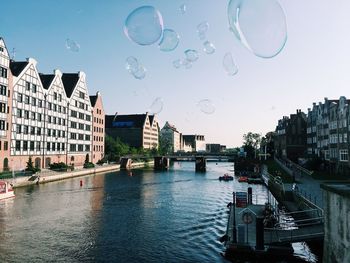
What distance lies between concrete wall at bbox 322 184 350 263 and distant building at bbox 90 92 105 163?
10385 centimetres

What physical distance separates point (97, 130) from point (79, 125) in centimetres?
1696

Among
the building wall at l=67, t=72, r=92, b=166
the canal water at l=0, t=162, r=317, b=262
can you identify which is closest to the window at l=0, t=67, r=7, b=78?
the canal water at l=0, t=162, r=317, b=262

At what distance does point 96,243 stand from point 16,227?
9.71m

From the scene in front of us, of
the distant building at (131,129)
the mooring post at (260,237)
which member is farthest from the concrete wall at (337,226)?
the distant building at (131,129)

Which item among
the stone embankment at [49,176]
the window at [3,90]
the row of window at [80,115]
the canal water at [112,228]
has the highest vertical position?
the window at [3,90]

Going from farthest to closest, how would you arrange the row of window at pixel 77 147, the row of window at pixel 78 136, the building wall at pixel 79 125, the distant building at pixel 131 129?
1. the distant building at pixel 131 129
2. the row of window at pixel 78 136
3. the row of window at pixel 77 147
4. the building wall at pixel 79 125

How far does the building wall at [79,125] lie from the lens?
99438 mm

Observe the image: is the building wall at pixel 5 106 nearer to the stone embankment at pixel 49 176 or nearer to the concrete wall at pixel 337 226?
the stone embankment at pixel 49 176

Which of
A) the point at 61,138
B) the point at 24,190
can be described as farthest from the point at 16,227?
the point at 61,138

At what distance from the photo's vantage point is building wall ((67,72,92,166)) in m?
99.4

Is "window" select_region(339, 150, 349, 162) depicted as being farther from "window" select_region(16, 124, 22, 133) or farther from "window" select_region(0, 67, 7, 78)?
"window" select_region(0, 67, 7, 78)

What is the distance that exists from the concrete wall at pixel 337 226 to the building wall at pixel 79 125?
283 ft

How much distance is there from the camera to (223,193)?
203 ft

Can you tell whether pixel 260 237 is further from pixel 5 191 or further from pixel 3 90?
pixel 3 90
